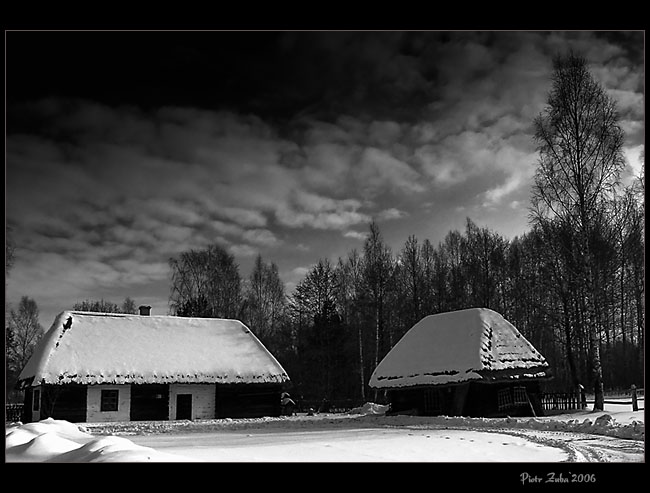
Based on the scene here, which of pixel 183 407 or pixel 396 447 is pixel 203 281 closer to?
pixel 183 407

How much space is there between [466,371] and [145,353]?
13429 mm

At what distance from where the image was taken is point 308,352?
1575 inches

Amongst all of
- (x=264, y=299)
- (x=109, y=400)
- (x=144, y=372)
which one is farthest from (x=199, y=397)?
(x=264, y=299)

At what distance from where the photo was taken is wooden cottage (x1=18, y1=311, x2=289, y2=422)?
25500 millimetres

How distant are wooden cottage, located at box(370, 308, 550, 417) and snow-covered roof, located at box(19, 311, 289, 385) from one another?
6.36m

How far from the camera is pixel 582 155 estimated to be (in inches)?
895

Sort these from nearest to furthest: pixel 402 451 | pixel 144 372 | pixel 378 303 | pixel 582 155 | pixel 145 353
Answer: pixel 402 451
pixel 582 155
pixel 144 372
pixel 145 353
pixel 378 303

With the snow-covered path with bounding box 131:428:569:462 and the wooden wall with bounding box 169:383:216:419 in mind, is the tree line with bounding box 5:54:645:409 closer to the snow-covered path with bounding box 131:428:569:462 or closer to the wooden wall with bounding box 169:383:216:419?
the wooden wall with bounding box 169:383:216:419

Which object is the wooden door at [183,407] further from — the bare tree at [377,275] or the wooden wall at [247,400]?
the bare tree at [377,275]

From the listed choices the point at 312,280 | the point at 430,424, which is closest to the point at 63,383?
the point at 430,424

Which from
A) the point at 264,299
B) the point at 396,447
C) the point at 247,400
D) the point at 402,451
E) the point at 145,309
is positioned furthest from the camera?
the point at 264,299

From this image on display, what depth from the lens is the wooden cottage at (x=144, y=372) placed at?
25.5 metres

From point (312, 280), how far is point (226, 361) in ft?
44.7

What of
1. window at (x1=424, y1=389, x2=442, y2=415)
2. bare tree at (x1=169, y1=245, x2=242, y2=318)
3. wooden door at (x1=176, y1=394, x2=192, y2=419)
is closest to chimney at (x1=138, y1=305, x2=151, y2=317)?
bare tree at (x1=169, y1=245, x2=242, y2=318)
